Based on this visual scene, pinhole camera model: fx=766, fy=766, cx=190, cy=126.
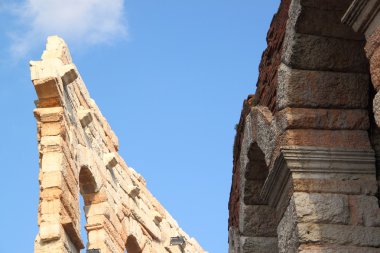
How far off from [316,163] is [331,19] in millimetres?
1018

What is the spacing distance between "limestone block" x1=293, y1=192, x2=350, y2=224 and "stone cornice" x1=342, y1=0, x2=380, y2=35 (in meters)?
1.34

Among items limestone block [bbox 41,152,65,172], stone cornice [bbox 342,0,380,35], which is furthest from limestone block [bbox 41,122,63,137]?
stone cornice [bbox 342,0,380,35]

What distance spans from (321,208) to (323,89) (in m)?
0.87

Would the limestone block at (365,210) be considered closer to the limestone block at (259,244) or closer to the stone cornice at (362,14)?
the stone cornice at (362,14)

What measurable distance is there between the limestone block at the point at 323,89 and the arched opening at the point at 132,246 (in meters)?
10.2

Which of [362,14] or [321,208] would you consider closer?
[362,14]

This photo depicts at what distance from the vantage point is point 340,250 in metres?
4.84

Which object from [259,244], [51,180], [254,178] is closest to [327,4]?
[254,178]

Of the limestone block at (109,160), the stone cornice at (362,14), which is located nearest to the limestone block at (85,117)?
the limestone block at (109,160)

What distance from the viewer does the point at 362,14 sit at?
13.3 ft

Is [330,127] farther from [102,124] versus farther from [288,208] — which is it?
[102,124]

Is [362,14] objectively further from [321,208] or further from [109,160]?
[109,160]

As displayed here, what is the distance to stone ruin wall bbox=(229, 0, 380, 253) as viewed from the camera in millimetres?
4945

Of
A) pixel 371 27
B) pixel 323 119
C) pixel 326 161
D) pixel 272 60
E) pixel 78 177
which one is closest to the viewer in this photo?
pixel 371 27
